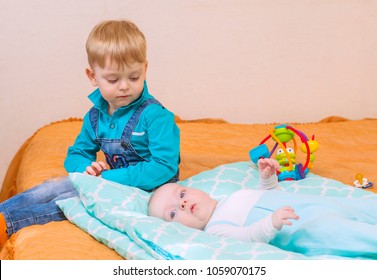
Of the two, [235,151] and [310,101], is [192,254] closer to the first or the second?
[235,151]

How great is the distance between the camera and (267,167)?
1799 millimetres

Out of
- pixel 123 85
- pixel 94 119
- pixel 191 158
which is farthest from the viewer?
pixel 191 158

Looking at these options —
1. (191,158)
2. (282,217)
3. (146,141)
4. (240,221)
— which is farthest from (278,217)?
(191,158)

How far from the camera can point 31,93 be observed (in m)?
2.95

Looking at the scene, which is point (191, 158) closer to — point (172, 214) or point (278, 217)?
point (172, 214)

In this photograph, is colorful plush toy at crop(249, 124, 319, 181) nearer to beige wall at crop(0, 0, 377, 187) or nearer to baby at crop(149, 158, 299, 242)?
baby at crop(149, 158, 299, 242)

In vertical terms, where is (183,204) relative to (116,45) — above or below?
below

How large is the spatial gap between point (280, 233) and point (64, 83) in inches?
65.0

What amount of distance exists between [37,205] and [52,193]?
8 centimetres

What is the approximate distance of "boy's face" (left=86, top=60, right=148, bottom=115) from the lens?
1897mm

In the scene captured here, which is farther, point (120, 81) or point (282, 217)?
point (120, 81)

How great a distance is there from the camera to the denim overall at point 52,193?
183 centimetres

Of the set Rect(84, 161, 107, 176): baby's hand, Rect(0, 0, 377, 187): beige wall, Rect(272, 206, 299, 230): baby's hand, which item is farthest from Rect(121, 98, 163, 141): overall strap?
Rect(0, 0, 377, 187): beige wall
